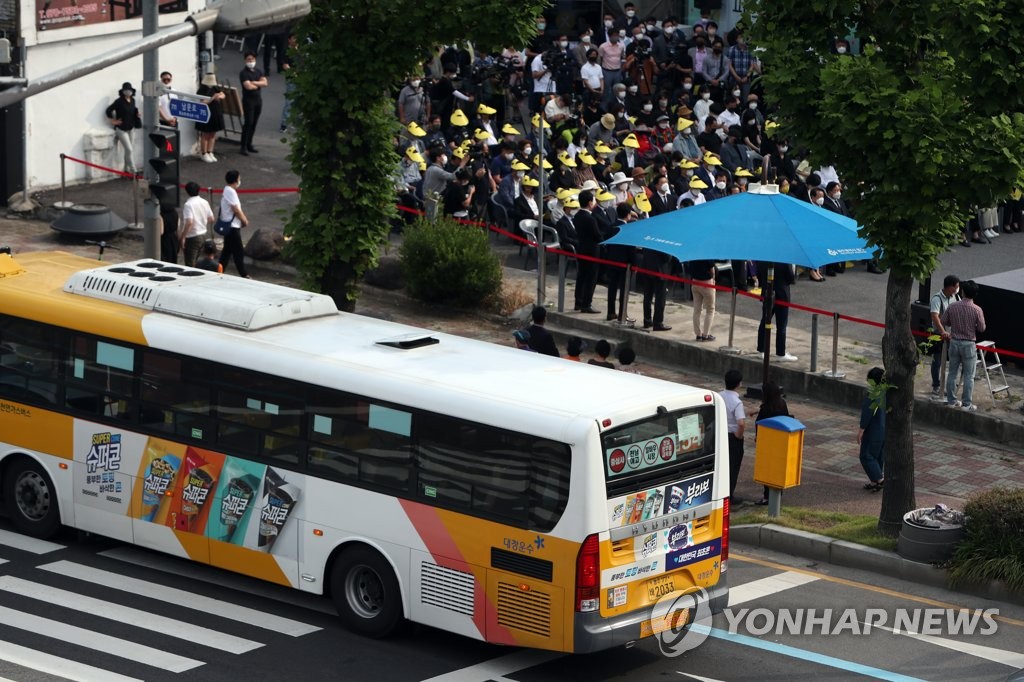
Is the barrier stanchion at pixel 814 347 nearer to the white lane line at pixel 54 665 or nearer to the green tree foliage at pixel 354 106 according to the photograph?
the green tree foliage at pixel 354 106

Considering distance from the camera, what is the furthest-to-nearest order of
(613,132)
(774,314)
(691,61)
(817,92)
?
(691,61) → (613,132) → (774,314) → (817,92)

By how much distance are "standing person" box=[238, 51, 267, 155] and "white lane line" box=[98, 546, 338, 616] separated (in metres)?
18.1

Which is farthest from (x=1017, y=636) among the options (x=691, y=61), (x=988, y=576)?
(x=691, y=61)

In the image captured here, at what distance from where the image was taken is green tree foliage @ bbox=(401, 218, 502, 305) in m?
24.5

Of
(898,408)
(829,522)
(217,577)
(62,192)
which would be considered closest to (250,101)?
(62,192)

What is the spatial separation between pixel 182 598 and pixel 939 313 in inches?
417

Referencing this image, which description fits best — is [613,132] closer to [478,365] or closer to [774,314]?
[774,314]

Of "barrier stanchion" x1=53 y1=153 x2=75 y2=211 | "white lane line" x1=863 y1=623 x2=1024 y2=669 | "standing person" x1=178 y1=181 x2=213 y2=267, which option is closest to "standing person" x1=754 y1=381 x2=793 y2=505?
"white lane line" x1=863 y1=623 x2=1024 y2=669

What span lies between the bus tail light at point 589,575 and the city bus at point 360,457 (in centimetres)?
1

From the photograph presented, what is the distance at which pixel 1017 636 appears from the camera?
13.9m

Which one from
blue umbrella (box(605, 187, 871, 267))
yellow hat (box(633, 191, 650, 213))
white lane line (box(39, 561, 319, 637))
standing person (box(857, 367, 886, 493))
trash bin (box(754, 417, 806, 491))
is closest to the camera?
white lane line (box(39, 561, 319, 637))

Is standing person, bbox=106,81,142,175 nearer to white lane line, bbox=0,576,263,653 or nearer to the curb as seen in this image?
white lane line, bbox=0,576,263,653

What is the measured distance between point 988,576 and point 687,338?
922 centimetres

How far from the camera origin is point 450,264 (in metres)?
24.5
